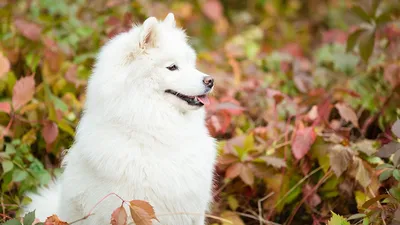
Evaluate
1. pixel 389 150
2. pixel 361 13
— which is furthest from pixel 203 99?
pixel 361 13

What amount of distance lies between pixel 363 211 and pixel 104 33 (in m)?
2.83

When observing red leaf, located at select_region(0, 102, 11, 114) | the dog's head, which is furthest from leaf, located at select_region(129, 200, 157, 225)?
red leaf, located at select_region(0, 102, 11, 114)

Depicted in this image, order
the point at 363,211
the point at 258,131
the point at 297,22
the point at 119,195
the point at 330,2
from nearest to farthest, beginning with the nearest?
the point at 119,195 → the point at 363,211 → the point at 258,131 → the point at 297,22 → the point at 330,2

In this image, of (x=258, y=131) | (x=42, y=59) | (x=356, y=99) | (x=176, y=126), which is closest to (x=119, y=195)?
(x=176, y=126)

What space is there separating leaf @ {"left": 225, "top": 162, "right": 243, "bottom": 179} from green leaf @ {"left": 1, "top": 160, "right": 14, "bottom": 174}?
4.66 feet

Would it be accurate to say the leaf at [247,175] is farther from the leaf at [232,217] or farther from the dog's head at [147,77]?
the dog's head at [147,77]

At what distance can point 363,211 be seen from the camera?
10.3ft

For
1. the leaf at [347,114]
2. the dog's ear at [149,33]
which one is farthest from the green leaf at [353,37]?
the dog's ear at [149,33]

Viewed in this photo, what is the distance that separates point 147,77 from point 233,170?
116 cm

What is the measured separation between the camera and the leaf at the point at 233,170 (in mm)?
3584

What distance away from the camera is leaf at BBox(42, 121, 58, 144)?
3.56m

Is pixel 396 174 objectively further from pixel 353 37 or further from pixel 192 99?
pixel 353 37

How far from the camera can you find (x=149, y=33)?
2.75 m

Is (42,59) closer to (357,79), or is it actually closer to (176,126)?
(176,126)
